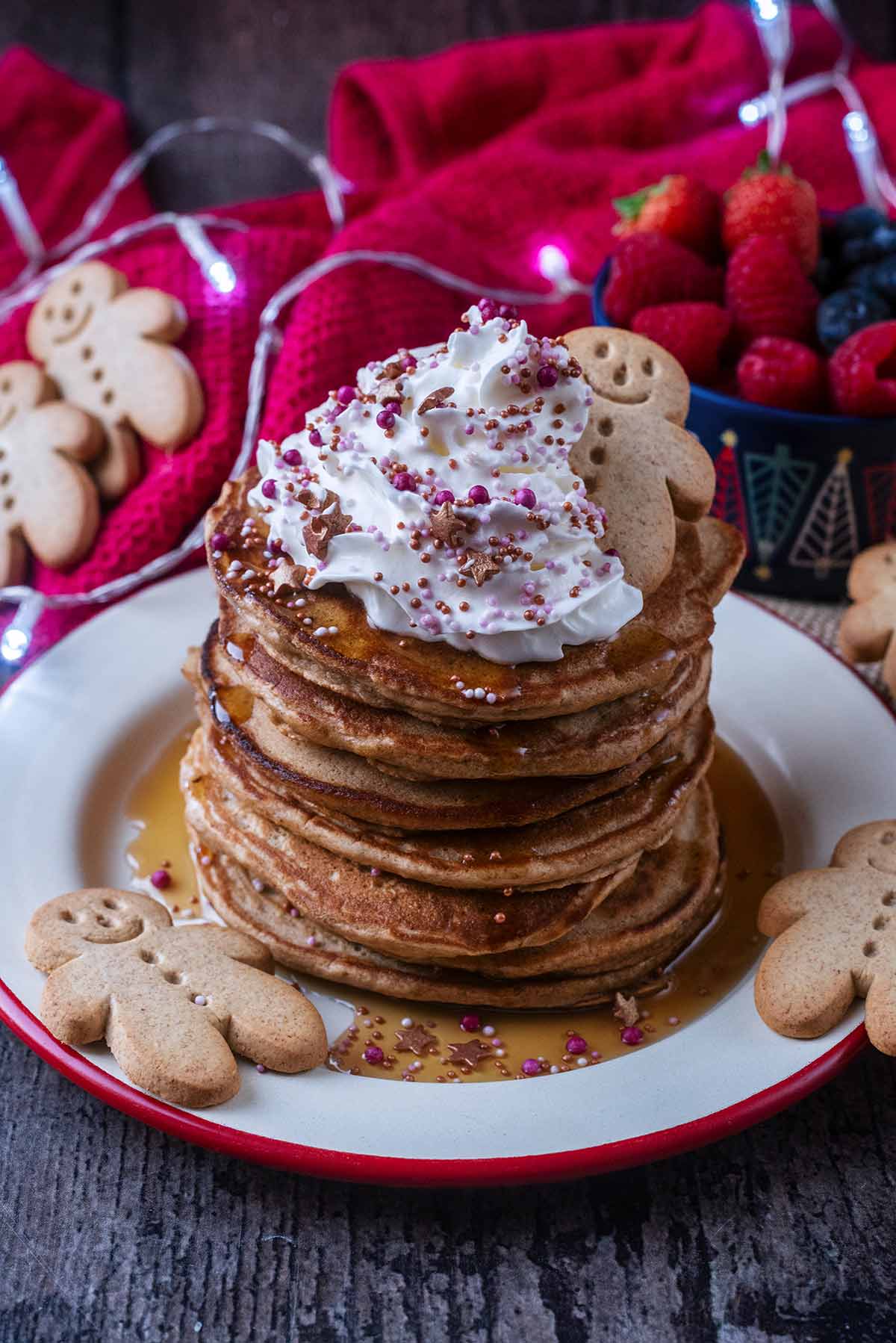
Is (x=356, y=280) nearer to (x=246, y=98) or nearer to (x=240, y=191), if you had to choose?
(x=240, y=191)

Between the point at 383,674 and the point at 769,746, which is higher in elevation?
the point at 383,674

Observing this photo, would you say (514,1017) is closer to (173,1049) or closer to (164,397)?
(173,1049)

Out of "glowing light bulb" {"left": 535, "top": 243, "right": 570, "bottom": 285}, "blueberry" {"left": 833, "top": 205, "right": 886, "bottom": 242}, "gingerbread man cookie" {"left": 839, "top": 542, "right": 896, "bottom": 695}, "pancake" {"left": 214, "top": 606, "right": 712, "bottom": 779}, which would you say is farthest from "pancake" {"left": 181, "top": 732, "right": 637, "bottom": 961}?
"glowing light bulb" {"left": 535, "top": 243, "right": 570, "bottom": 285}

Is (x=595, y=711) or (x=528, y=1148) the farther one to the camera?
(x=595, y=711)

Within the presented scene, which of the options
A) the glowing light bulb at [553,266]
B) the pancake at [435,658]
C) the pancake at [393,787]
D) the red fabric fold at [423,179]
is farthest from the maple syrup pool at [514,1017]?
the glowing light bulb at [553,266]

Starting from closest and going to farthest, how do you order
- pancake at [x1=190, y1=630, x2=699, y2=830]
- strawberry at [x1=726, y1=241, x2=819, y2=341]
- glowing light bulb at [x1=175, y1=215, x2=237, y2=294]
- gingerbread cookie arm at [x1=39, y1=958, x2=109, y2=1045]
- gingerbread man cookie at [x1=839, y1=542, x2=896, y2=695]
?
gingerbread cookie arm at [x1=39, y1=958, x2=109, y2=1045] < pancake at [x1=190, y1=630, x2=699, y2=830] < gingerbread man cookie at [x1=839, y1=542, x2=896, y2=695] < strawberry at [x1=726, y1=241, x2=819, y2=341] < glowing light bulb at [x1=175, y1=215, x2=237, y2=294]

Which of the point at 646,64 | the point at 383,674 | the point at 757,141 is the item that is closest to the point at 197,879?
the point at 383,674

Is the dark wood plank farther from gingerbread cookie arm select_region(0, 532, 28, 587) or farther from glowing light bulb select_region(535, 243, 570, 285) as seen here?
glowing light bulb select_region(535, 243, 570, 285)
